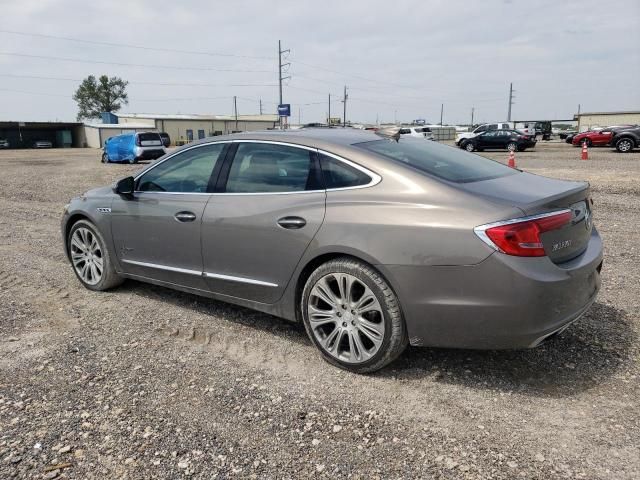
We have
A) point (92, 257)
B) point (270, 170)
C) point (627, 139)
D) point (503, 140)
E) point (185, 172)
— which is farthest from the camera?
point (503, 140)

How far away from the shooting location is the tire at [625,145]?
2427 cm

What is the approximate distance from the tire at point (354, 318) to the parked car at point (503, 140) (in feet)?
89.4

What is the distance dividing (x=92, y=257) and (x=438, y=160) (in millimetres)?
3448

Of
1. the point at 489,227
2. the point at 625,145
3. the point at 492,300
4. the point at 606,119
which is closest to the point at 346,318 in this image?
the point at 492,300

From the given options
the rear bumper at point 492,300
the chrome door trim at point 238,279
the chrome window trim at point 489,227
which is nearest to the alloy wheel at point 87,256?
the chrome door trim at point 238,279

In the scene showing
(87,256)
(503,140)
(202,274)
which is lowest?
(87,256)

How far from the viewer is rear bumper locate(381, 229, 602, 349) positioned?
2.77 meters

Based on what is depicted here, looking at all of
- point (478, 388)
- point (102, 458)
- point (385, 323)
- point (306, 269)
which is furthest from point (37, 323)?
point (478, 388)

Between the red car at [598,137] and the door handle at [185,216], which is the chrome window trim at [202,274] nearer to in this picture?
the door handle at [185,216]

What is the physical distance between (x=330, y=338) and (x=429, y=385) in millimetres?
686

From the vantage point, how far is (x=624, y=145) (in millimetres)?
24578

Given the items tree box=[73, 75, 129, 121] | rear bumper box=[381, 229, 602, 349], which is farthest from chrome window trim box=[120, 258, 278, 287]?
tree box=[73, 75, 129, 121]

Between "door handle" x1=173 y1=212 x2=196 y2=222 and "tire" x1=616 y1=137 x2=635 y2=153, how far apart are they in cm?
2577

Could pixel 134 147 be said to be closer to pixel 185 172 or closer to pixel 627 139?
pixel 627 139
